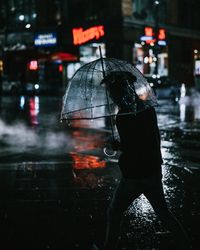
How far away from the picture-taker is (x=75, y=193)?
7.43m

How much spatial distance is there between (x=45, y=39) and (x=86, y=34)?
22.5ft

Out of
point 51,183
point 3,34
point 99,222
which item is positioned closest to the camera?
point 99,222

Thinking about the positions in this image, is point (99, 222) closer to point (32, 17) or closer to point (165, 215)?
point (165, 215)

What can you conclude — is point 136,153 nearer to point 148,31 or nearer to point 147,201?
point 147,201

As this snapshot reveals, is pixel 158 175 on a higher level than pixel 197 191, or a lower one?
higher

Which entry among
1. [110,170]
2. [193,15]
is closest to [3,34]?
[193,15]

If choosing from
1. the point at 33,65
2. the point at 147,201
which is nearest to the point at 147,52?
the point at 33,65

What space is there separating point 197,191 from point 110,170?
210cm

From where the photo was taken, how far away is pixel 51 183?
319 inches

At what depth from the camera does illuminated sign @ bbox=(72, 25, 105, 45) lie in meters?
37.5

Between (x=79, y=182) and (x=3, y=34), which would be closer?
(x=79, y=182)

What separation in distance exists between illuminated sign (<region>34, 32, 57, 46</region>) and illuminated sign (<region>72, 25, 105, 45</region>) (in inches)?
140

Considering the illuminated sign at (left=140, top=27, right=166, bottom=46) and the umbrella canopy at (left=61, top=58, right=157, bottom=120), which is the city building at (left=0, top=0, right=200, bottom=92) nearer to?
the illuminated sign at (left=140, top=27, right=166, bottom=46)

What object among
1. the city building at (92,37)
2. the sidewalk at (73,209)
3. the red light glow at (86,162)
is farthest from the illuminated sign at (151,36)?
the sidewalk at (73,209)
